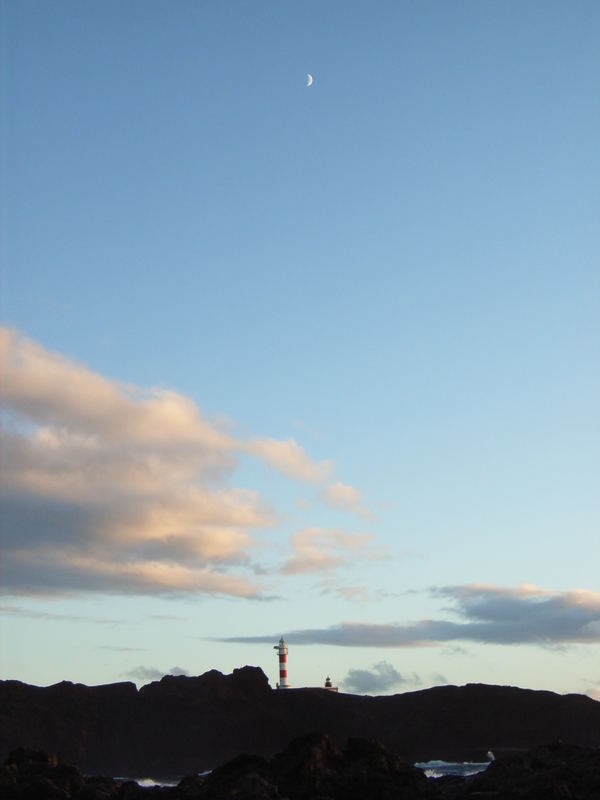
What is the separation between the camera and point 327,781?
3644 centimetres

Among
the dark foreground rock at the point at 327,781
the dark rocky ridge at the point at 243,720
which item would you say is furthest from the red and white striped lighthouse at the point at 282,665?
the dark foreground rock at the point at 327,781

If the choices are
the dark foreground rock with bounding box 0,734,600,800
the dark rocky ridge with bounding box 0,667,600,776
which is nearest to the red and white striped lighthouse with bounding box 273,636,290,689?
the dark rocky ridge with bounding box 0,667,600,776

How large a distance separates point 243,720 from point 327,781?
10276cm

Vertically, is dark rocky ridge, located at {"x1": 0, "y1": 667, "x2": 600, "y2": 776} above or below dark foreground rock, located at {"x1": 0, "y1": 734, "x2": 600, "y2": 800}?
above

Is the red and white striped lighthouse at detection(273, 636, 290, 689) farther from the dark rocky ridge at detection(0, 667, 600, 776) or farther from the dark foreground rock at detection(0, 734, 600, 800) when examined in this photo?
the dark foreground rock at detection(0, 734, 600, 800)

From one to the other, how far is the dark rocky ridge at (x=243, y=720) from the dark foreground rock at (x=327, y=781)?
3383 inches

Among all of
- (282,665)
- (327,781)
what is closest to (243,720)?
(282,665)

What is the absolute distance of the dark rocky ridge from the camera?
125562 millimetres

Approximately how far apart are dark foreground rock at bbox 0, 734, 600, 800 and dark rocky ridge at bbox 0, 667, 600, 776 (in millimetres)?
85925

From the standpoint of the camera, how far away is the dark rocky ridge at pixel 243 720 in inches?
4943

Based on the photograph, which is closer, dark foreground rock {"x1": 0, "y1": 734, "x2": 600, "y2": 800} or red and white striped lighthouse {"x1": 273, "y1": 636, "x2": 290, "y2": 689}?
dark foreground rock {"x1": 0, "y1": 734, "x2": 600, "y2": 800}

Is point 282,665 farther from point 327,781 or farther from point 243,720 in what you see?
point 327,781

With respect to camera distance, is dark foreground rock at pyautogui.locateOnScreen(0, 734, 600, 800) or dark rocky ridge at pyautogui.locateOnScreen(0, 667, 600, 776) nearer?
dark foreground rock at pyautogui.locateOnScreen(0, 734, 600, 800)

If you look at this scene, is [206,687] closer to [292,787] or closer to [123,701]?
[123,701]
